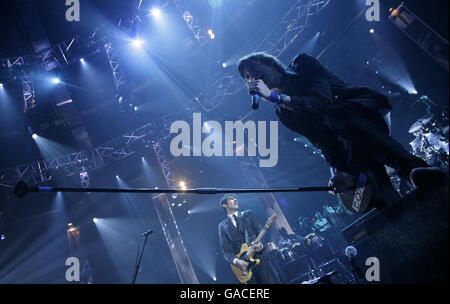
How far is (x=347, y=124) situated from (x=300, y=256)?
7675 mm

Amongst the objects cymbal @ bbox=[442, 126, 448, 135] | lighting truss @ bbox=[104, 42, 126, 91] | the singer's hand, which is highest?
lighting truss @ bbox=[104, 42, 126, 91]

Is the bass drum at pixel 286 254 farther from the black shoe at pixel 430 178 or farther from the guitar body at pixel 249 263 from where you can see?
the black shoe at pixel 430 178

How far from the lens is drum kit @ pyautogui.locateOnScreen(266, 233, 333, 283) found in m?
8.25

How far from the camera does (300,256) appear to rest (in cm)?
839

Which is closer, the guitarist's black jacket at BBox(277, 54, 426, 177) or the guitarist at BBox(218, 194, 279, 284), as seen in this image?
the guitarist's black jacket at BBox(277, 54, 426, 177)

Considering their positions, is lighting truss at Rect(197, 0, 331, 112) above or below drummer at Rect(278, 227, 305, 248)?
above

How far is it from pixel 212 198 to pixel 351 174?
12193 millimetres

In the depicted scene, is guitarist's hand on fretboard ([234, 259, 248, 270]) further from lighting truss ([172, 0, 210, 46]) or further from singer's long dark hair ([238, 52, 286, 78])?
lighting truss ([172, 0, 210, 46])

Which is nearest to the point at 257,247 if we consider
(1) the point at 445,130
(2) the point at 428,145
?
(1) the point at 445,130

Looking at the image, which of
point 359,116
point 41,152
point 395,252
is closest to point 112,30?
point 41,152

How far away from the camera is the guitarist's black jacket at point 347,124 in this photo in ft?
6.60

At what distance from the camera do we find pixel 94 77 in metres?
14.1

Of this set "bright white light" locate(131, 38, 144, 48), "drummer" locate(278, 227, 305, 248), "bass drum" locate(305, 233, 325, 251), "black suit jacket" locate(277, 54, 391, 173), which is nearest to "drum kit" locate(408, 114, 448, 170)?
"bass drum" locate(305, 233, 325, 251)

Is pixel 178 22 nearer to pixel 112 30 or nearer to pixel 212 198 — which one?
pixel 112 30
